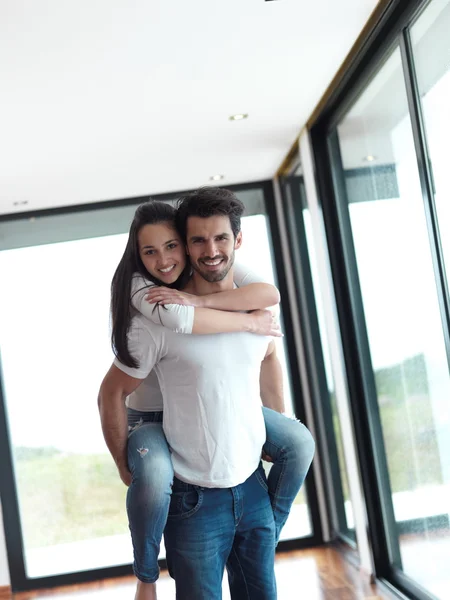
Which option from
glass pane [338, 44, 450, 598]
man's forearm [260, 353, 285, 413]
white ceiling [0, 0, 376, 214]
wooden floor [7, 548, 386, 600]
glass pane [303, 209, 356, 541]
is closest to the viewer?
man's forearm [260, 353, 285, 413]

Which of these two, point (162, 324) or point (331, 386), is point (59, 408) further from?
point (162, 324)

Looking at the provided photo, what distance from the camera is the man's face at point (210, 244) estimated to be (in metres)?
2.04

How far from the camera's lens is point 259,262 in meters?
5.49

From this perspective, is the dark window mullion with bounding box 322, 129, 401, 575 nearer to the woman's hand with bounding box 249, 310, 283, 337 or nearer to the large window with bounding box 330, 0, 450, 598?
the large window with bounding box 330, 0, 450, 598

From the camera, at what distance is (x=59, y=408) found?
529 centimetres

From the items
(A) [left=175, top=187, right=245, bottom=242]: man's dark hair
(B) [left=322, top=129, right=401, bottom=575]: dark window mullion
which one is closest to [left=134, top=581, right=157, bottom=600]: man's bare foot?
(A) [left=175, top=187, right=245, bottom=242]: man's dark hair

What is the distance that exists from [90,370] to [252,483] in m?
3.31

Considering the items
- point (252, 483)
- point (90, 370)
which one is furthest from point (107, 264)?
point (252, 483)

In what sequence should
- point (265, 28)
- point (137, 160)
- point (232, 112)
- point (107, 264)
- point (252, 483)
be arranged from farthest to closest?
point (107, 264) → point (137, 160) → point (232, 112) → point (265, 28) → point (252, 483)

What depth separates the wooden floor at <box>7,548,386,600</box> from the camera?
13.5ft

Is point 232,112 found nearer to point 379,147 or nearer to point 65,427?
point 379,147

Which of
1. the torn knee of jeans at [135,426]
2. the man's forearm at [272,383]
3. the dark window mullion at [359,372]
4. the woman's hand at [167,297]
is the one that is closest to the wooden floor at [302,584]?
the dark window mullion at [359,372]

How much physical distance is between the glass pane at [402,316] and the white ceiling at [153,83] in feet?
1.02

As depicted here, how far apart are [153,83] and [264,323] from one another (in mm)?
1567
